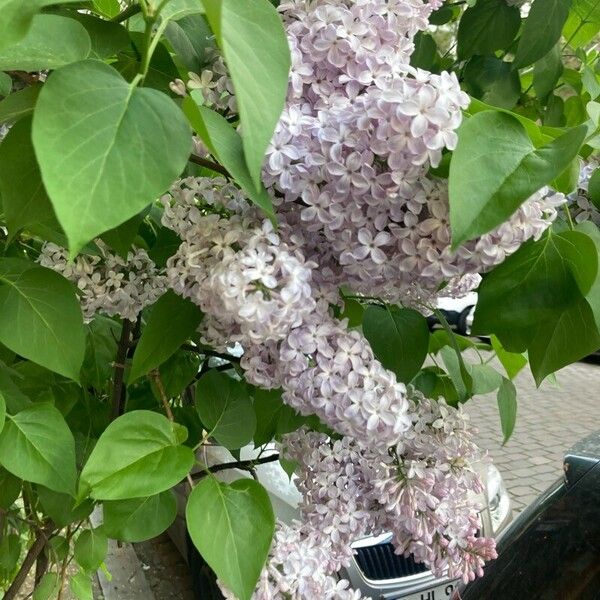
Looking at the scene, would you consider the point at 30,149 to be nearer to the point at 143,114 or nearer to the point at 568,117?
the point at 143,114

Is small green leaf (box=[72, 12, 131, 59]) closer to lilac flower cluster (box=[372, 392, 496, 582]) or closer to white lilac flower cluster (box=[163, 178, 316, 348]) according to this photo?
white lilac flower cluster (box=[163, 178, 316, 348])

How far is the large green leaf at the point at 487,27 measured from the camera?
929 mm

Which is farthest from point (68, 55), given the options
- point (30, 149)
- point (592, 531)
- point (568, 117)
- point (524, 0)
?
point (592, 531)

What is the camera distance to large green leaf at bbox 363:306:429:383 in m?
0.81

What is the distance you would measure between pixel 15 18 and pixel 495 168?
304 millimetres

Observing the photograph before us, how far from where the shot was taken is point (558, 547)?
147 cm

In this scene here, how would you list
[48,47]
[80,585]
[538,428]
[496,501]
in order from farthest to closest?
[538,428]
[496,501]
[80,585]
[48,47]

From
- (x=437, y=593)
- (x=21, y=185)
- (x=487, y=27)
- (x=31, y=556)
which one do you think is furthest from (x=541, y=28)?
(x=437, y=593)

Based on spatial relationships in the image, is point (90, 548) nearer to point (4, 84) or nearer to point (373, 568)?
point (4, 84)

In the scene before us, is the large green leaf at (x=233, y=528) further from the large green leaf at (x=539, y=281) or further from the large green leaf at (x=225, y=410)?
the large green leaf at (x=539, y=281)

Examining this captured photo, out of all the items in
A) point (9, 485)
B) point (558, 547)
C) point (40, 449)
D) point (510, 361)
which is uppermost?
point (40, 449)

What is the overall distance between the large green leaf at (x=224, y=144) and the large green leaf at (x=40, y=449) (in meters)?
0.33

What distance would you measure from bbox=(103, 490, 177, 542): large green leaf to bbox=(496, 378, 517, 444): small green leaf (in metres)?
0.53

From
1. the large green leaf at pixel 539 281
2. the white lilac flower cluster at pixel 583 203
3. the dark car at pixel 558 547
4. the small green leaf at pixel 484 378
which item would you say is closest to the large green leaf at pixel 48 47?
the large green leaf at pixel 539 281
